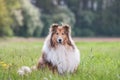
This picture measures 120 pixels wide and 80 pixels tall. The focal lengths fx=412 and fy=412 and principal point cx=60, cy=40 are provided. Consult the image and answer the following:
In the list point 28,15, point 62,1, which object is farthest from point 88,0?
point 28,15

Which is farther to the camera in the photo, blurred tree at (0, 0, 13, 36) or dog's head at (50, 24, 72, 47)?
blurred tree at (0, 0, 13, 36)

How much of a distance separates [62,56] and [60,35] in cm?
48

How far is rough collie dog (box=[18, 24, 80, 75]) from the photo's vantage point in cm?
859

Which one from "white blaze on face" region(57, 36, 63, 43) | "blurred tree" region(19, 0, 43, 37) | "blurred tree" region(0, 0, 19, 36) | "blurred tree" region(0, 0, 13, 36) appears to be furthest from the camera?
"blurred tree" region(19, 0, 43, 37)

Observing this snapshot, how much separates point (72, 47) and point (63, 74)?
65cm

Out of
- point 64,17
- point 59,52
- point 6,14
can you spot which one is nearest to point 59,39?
point 59,52

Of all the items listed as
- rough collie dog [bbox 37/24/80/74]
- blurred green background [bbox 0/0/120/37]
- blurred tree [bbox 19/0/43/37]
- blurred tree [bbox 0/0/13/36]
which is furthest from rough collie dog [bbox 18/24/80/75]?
blurred tree [bbox 19/0/43/37]

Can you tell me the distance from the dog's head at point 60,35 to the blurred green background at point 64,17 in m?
45.1

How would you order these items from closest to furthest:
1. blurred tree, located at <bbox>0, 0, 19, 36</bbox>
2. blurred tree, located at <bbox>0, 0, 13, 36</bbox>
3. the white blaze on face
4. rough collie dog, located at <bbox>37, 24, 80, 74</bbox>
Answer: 1. the white blaze on face
2. rough collie dog, located at <bbox>37, 24, 80, 74</bbox>
3. blurred tree, located at <bbox>0, 0, 13, 36</bbox>
4. blurred tree, located at <bbox>0, 0, 19, 36</bbox>

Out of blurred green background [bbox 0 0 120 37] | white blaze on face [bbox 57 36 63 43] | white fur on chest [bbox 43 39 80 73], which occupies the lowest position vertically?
blurred green background [bbox 0 0 120 37]

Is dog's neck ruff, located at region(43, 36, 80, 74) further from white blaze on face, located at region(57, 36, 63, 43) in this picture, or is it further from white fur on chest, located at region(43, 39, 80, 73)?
white blaze on face, located at region(57, 36, 63, 43)

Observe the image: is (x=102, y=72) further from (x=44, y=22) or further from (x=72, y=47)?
(x=44, y=22)

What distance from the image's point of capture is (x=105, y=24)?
3076 inches

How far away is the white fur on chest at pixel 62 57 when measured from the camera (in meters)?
8.62
